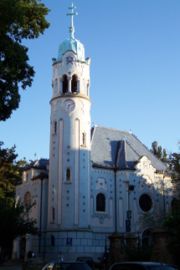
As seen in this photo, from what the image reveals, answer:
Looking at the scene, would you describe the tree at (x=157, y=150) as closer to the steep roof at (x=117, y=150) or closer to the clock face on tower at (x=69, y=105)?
the steep roof at (x=117, y=150)

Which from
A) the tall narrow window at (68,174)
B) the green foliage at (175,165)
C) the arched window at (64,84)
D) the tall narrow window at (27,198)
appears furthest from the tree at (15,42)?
the tall narrow window at (27,198)

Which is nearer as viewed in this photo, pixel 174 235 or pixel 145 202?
pixel 174 235

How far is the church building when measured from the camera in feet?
156

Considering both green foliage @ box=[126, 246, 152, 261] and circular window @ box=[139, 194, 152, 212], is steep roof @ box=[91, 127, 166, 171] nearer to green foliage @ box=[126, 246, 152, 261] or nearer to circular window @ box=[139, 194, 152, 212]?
circular window @ box=[139, 194, 152, 212]

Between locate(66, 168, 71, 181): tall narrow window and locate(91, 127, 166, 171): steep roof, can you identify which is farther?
locate(91, 127, 166, 171): steep roof

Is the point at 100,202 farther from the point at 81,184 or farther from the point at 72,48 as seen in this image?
the point at 72,48

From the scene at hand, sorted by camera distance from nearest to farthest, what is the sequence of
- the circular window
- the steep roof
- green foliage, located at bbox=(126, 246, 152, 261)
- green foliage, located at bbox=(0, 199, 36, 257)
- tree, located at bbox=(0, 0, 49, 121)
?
tree, located at bbox=(0, 0, 49, 121)
green foliage, located at bbox=(126, 246, 152, 261)
green foliage, located at bbox=(0, 199, 36, 257)
the steep roof
the circular window

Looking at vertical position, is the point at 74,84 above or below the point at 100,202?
above

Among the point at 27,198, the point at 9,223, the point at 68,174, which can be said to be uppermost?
the point at 68,174

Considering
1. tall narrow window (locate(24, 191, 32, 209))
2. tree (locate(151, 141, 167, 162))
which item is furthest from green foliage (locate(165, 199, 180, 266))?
tree (locate(151, 141, 167, 162))

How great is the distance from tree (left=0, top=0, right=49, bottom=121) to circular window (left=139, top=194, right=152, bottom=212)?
1377 inches

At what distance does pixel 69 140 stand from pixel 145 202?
1169 cm

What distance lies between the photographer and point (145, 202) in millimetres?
53250

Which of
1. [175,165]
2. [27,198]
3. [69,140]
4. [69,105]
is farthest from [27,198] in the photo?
[175,165]
